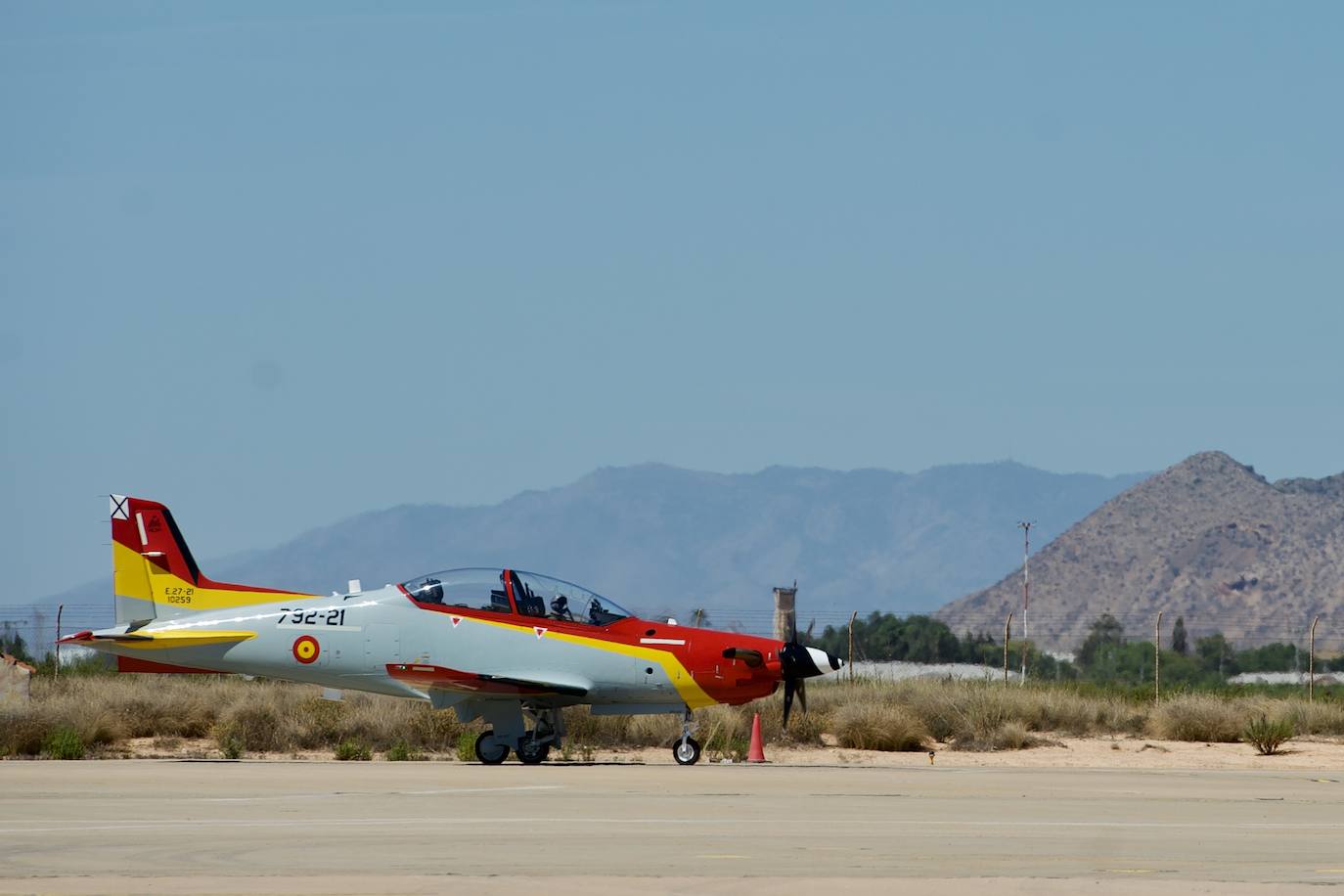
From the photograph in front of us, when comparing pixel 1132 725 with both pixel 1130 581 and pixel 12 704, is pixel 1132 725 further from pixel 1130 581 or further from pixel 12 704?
pixel 1130 581

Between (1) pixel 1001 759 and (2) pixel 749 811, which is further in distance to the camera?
(1) pixel 1001 759

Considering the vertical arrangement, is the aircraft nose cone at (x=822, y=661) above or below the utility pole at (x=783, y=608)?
below

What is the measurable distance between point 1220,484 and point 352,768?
13514cm

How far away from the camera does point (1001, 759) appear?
2795cm

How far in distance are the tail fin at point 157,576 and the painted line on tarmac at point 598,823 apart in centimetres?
863

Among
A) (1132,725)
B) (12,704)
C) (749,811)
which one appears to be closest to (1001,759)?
(1132,725)

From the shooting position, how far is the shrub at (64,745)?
2506cm

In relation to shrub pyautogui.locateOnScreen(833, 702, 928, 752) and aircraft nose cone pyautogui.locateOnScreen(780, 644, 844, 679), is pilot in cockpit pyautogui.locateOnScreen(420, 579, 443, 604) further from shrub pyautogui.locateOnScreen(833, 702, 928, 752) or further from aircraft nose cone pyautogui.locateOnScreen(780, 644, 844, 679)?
shrub pyautogui.locateOnScreen(833, 702, 928, 752)

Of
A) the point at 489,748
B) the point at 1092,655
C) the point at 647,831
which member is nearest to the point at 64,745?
the point at 489,748

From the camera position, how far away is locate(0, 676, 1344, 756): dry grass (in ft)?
88.3

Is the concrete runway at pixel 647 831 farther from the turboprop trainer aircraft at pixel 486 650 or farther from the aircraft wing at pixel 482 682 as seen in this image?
the turboprop trainer aircraft at pixel 486 650

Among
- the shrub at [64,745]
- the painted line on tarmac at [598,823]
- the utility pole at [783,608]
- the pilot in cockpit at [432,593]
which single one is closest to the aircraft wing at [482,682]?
the pilot in cockpit at [432,593]

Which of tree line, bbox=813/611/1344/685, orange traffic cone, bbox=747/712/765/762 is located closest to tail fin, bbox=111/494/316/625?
orange traffic cone, bbox=747/712/765/762

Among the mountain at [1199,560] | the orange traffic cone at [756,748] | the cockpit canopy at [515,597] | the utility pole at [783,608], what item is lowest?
the orange traffic cone at [756,748]
